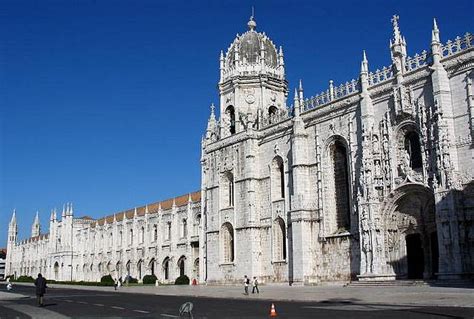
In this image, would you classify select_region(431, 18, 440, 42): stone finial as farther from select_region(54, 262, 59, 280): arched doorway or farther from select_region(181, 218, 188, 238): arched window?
select_region(54, 262, 59, 280): arched doorway

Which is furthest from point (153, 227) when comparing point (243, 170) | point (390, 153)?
point (390, 153)

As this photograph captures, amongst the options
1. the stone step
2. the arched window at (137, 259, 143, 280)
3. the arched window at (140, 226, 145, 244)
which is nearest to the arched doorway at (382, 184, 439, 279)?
the stone step

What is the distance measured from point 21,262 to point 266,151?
99606 mm

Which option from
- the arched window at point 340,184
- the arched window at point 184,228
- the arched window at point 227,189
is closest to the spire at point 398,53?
the arched window at point 340,184

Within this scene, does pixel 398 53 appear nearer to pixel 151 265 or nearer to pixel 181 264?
pixel 181 264

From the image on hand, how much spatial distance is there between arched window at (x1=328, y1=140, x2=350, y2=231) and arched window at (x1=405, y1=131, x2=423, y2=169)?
5.33 meters

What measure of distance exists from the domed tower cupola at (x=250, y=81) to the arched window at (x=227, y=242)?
8.80 meters

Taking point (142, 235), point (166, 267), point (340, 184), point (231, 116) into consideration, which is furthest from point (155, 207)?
point (340, 184)

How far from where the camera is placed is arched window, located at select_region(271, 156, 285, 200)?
4520 cm

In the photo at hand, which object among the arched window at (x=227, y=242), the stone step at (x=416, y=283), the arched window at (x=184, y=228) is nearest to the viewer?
the stone step at (x=416, y=283)

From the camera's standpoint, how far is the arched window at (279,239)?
44219 millimetres

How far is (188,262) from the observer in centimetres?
6222

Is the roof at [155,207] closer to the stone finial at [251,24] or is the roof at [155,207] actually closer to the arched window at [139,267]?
the arched window at [139,267]

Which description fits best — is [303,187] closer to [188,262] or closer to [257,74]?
[257,74]
